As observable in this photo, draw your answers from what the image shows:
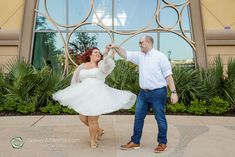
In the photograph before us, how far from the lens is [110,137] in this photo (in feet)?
22.1

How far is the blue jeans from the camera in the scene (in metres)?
5.55

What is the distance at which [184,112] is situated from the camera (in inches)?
414

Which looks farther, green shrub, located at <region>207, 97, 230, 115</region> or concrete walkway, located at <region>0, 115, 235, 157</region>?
green shrub, located at <region>207, 97, 230, 115</region>

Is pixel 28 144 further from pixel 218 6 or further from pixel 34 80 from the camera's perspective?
pixel 218 6

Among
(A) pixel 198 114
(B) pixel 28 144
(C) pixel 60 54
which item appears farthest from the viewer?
(C) pixel 60 54

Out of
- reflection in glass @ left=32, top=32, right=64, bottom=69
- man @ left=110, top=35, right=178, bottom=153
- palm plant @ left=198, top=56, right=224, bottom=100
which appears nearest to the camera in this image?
man @ left=110, top=35, right=178, bottom=153

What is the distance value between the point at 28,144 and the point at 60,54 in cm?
787

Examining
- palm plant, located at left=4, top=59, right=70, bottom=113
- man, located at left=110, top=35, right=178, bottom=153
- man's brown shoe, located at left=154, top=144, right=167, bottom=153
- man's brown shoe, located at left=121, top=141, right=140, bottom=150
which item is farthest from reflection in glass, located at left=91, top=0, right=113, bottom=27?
man's brown shoe, located at left=154, top=144, right=167, bottom=153

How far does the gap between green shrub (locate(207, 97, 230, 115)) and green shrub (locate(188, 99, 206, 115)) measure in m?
0.22

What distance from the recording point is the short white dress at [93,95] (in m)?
5.68

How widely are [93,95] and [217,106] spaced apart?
5.82m

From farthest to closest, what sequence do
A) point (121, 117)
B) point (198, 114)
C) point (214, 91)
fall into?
point (214, 91)
point (198, 114)
point (121, 117)

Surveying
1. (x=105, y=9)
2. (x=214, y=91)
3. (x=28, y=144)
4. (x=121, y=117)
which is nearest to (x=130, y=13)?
(x=105, y=9)
